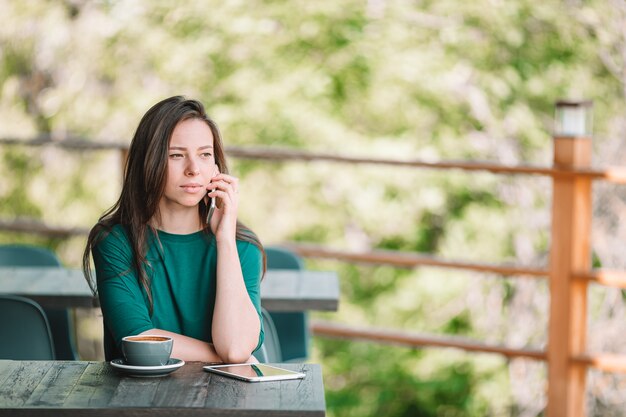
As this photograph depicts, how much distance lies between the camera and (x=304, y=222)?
7.34 m

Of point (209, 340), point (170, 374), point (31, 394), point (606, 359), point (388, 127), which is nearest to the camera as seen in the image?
point (31, 394)

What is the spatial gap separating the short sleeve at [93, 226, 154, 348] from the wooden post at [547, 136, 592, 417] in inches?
83.2

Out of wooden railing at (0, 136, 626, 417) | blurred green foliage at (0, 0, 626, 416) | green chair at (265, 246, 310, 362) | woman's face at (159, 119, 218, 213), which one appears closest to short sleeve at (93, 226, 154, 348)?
woman's face at (159, 119, 218, 213)

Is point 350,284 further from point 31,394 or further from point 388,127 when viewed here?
point 31,394

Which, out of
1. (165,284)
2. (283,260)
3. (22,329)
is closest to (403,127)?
Answer: (283,260)

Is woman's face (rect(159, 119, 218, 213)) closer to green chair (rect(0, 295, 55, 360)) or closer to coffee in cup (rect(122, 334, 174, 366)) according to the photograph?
coffee in cup (rect(122, 334, 174, 366))

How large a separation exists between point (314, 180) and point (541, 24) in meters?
1.77

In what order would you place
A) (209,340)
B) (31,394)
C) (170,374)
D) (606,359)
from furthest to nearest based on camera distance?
(606,359)
(209,340)
(170,374)
(31,394)

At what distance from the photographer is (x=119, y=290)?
1.99 meters

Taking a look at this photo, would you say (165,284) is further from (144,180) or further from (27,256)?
(27,256)

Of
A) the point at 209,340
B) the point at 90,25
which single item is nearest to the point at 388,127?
the point at 90,25

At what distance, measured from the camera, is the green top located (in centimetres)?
200

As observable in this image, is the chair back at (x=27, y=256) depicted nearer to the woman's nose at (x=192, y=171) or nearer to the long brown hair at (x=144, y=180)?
the long brown hair at (x=144, y=180)

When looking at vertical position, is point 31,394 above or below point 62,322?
above
